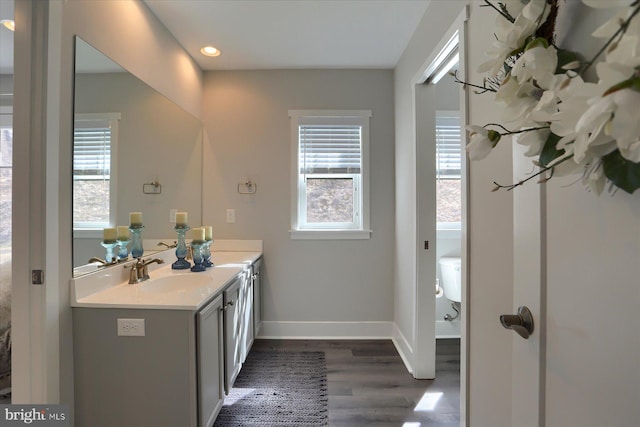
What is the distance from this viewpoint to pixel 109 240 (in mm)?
1577

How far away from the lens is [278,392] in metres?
1.96

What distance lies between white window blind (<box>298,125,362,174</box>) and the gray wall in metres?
0.16

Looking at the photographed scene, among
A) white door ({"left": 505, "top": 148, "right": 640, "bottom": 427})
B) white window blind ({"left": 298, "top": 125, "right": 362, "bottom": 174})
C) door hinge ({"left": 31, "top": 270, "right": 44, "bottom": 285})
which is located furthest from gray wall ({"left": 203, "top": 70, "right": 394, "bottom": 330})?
white door ({"left": 505, "top": 148, "right": 640, "bottom": 427})

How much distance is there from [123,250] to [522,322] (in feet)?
6.52

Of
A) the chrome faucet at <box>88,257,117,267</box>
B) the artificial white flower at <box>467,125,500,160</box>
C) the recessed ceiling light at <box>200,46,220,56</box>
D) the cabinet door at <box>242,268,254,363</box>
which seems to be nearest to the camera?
the artificial white flower at <box>467,125,500,160</box>

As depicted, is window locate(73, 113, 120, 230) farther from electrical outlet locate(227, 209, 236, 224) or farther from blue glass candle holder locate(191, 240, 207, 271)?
electrical outlet locate(227, 209, 236, 224)

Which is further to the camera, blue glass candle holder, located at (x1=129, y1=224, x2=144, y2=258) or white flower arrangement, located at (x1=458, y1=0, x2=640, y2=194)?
blue glass candle holder, located at (x1=129, y1=224, x2=144, y2=258)

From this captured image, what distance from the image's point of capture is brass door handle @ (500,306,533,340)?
2.33 ft

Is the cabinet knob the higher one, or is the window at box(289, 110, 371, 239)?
the window at box(289, 110, 371, 239)

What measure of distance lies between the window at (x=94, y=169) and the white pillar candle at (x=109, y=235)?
0.04 m

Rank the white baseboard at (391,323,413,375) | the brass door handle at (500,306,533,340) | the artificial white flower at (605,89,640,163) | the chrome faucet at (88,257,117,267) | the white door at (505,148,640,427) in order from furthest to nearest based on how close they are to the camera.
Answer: the white baseboard at (391,323,413,375) → the chrome faucet at (88,257,117,267) → the brass door handle at (500,306,533,340) → the white door at (505,148,640,427) → the artificial white flower at (605,89,640,163)

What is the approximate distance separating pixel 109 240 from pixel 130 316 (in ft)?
1.68

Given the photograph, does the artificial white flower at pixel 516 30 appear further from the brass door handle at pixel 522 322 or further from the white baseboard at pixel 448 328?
the white baseboard at pixel 448 328

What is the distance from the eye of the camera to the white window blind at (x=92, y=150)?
138cm
